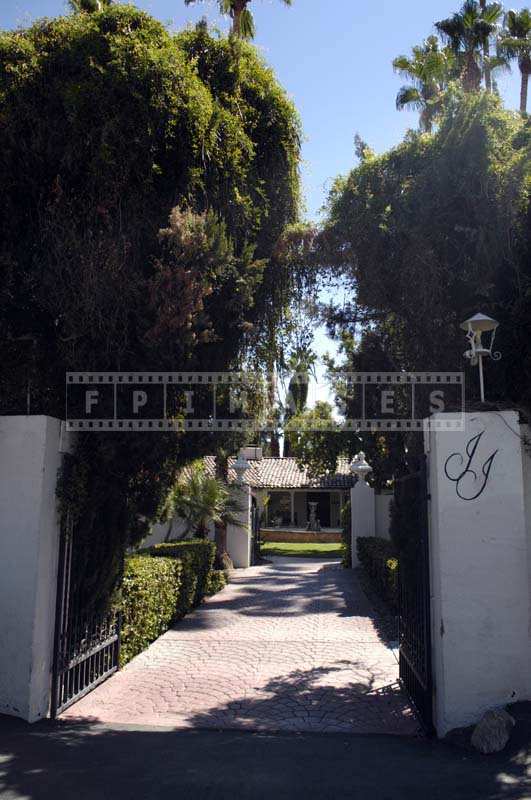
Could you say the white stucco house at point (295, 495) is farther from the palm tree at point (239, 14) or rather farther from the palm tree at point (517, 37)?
the palm tree at point (239, 14)

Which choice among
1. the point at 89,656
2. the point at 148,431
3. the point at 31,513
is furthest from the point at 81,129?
the point at 89,656

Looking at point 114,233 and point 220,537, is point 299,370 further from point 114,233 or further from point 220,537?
point 220,537

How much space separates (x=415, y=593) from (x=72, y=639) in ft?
11.5

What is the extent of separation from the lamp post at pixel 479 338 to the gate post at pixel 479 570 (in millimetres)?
546

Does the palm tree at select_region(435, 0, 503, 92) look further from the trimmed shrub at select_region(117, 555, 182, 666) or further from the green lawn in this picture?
the green lawn

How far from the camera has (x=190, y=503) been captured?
1467 centimetres

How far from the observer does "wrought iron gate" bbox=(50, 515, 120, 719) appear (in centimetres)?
587

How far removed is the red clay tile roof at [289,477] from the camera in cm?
3325

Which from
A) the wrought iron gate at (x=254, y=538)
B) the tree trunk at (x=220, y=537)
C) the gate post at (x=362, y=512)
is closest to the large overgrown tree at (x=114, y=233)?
the tree trunk at (x=220, y=537)

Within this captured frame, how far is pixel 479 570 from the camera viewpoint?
5320mm

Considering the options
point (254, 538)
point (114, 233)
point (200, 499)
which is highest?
point (114, 233)

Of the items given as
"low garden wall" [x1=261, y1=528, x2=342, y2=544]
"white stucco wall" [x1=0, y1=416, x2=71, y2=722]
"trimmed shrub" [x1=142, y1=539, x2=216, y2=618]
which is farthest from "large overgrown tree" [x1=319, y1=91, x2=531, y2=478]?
"low garden wall" [x1=261, y1=528, x2=342, y2=544]

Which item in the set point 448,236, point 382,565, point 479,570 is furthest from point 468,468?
point 382,565

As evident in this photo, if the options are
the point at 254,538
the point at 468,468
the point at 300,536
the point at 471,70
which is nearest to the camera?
the point at 468,468
